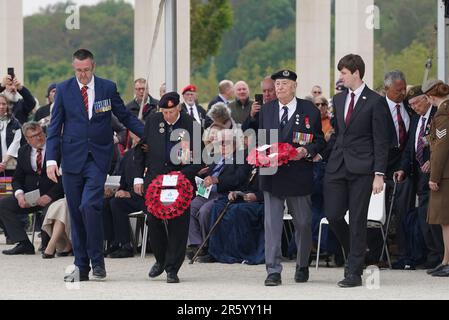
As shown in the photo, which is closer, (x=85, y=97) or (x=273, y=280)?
(x=273, y=280)

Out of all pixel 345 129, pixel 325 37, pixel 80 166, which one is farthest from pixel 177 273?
pixel 325 37

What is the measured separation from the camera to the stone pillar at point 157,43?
2798cm

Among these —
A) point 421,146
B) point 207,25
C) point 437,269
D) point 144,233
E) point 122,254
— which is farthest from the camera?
point 207,25

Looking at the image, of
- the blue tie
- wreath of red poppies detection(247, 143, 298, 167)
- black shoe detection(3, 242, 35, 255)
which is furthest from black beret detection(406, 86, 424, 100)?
black shoe detection(3, 242, 35, 255)

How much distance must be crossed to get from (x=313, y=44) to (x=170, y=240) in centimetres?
1585

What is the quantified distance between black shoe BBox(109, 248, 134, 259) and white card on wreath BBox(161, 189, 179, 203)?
3061mm

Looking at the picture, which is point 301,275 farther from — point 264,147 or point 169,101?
point 169,101

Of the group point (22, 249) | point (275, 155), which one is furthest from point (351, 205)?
point (22, 249)

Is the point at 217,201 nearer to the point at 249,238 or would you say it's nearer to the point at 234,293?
the point at 249,238

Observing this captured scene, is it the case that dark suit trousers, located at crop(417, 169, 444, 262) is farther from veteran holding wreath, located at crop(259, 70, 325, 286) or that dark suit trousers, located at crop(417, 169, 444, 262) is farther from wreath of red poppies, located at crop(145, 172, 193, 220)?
wreath of red poppies, located at crop(145, 172, 193, 220)

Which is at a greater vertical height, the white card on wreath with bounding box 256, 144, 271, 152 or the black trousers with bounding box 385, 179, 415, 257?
the white card on wreath with bounding box 256, 144, 271, 152

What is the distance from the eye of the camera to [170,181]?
11703mm

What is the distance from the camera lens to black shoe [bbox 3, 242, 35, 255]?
49.0 feet

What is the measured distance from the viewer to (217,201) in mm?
14078
